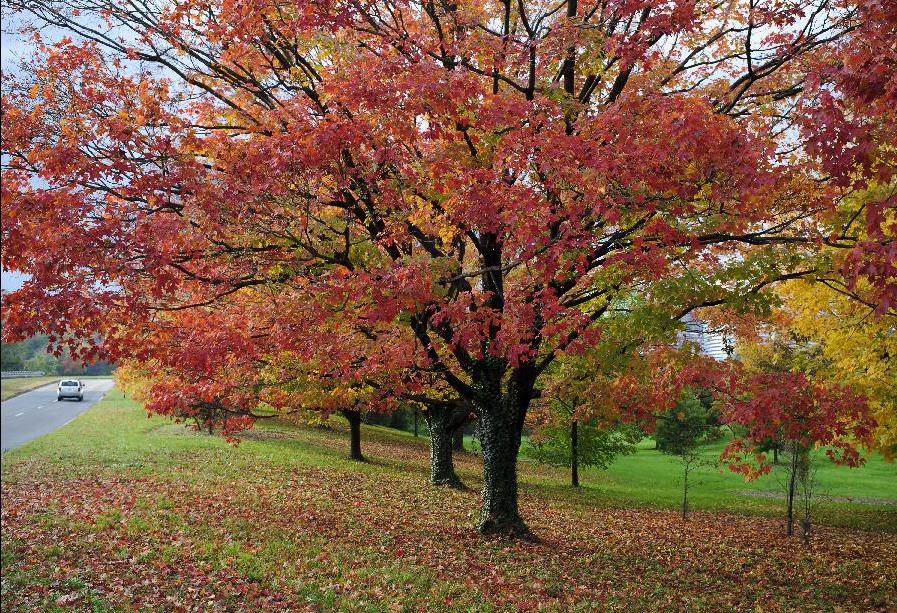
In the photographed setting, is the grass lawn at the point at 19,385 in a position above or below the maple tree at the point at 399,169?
below

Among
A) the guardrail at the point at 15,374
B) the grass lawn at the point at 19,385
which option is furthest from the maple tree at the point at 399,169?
the grass lawn at the point at 19,385

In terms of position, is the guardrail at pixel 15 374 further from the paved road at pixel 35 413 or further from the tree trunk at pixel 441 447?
the paved road at pixel 35 413

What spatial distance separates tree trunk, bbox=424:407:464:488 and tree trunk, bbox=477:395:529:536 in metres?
7.81

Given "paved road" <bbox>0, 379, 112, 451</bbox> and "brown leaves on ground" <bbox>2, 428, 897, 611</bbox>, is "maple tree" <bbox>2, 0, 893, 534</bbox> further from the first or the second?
"paved road" <bbox>0, 379, 112, 451</bbox>

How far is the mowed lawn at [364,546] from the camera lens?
26.0 ft

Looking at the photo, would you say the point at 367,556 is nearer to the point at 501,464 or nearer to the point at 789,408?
the point at 501,464

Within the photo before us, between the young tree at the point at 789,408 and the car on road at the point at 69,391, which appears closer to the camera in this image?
the young tree at the point at 789,408

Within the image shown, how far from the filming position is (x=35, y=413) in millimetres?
38906

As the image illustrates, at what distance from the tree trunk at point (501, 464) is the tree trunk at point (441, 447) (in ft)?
25.6

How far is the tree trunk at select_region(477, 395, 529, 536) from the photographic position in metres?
11.2

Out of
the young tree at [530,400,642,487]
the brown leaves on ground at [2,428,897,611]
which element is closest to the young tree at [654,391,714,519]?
the young tree at [530,400,642,487]

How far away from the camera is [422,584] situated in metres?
8.38

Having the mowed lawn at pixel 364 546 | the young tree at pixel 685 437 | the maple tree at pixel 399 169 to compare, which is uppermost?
the maple tree at pixel 399 169

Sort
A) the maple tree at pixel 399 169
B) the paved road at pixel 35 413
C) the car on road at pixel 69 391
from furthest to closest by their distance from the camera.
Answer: the car on road at pixel 69 391 < the paved road at pixel 35 413 < the maple tree at pixel 399 169
